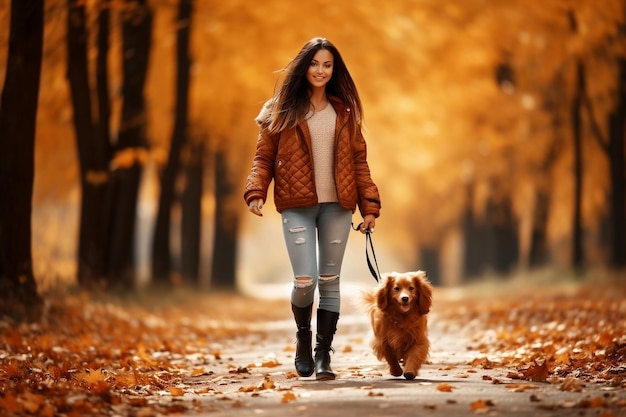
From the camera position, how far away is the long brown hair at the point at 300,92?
705 centimetres

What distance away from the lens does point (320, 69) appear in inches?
279

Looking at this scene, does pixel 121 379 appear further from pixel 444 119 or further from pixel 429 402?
pixel 444 119

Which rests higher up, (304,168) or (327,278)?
(304,168)

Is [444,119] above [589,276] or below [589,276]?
above

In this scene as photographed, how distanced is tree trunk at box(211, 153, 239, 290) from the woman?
65.9 ft

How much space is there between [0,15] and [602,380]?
9.27 metres

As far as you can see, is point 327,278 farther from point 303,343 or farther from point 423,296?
point 423,296

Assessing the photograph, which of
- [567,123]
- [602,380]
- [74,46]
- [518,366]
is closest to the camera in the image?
[602,380]

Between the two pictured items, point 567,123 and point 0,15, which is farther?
point 567,123

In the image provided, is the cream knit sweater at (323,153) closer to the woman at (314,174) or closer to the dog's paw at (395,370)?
the woman at (314,174)

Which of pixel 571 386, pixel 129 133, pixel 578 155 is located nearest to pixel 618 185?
pixel 578 155

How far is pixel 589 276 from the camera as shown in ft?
67.2

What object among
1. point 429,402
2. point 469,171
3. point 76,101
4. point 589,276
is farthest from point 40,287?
point 469,171

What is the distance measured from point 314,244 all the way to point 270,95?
47.6 feet
